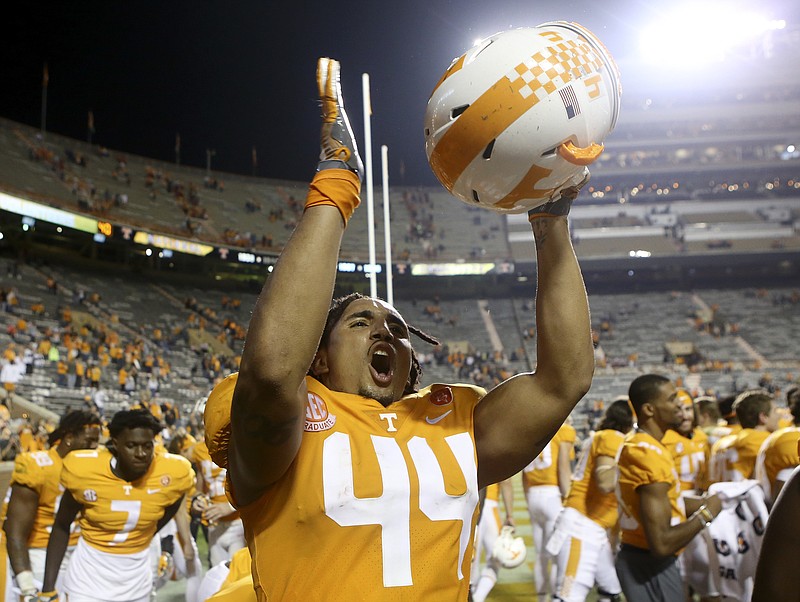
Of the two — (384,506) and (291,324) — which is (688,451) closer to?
(384,506)

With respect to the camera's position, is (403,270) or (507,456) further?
(403,270)

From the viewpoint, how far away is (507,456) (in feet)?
6.95

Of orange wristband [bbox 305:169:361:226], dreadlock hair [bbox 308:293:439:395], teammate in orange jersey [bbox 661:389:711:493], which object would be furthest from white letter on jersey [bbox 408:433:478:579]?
teammate in orange jersey [bbox 661:389:711:493]

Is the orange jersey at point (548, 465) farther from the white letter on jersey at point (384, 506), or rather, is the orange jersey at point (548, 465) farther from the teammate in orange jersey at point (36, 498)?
the white letter on jersey at point (384, 506)

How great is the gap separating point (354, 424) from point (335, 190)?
2.29 feet

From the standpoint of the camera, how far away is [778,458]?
15.1 ft

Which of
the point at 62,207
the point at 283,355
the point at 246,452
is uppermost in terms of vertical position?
the point at 62,207

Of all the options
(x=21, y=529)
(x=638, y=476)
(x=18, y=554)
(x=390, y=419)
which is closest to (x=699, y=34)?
(x=638, y=476)

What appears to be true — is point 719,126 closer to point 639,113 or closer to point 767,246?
A: point 639,113

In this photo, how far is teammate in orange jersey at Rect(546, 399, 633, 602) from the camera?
5242 millimetres

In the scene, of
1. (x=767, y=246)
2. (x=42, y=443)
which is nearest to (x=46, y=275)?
(x=42, y=443)

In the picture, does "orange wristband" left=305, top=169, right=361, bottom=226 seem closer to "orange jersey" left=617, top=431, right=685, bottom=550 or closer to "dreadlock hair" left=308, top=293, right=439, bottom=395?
"dreadlock hair" left=308, top=293, right=439, bottom=395

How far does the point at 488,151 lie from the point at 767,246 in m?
41.3

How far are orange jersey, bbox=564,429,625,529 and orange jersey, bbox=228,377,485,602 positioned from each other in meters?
3.61
